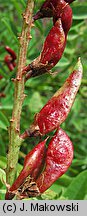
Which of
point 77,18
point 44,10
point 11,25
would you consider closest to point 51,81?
point 11,25

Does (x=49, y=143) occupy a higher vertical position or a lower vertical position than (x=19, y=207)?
higher

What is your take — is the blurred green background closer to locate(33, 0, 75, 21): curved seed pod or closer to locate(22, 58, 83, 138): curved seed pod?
locate(22, 58, 83, 138): curved seed pod

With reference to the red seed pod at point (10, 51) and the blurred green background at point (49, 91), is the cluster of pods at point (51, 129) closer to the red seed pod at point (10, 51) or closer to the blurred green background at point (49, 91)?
the blurred green background at point (49, 91)

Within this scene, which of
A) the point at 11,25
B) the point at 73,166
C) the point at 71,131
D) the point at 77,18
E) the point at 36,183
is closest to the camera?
the point at 36,183

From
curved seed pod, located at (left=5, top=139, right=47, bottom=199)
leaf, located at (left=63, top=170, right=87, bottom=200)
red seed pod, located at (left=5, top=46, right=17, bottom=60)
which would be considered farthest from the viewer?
red seed pod, located at (left=5, top=46, right=17, bottom=60)

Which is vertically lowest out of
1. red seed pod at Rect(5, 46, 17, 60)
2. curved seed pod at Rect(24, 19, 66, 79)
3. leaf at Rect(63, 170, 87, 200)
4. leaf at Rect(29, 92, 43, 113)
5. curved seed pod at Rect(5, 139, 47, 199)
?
leaf at Rect(29, 92, 43, 113)

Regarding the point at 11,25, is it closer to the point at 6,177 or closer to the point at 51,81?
the point at 51,81

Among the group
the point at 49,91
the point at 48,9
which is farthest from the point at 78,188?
the point at 49,91

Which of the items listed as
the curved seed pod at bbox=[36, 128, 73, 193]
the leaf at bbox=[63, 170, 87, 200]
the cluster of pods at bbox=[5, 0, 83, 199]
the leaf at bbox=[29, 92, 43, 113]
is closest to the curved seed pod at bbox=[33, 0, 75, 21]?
the cluster of pods at bbox=[5, 0, 83, 199]

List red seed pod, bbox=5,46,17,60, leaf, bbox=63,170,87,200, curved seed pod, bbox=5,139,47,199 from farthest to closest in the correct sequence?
red seed pod, bbox=5,46,17,60, leaf, bbox=63,170,87,200, curved seed pod, bbox=5,139,47,199
